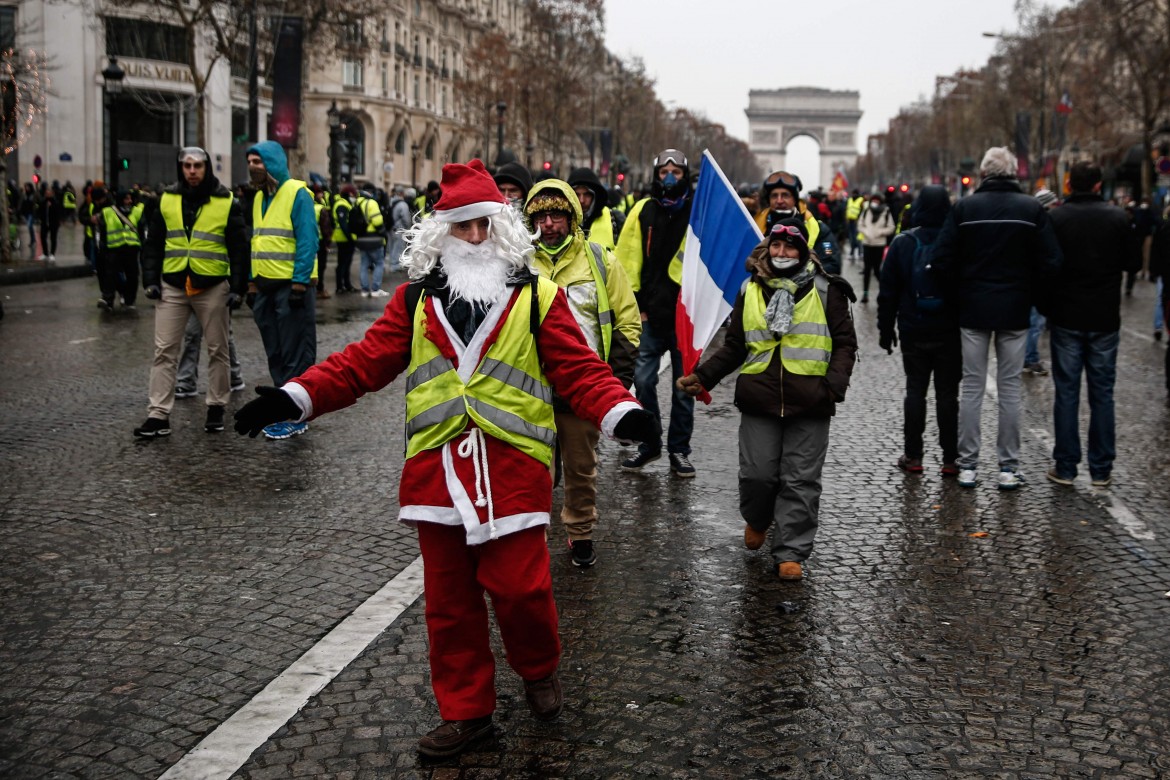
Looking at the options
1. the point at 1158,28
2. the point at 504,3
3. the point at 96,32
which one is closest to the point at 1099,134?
the point at 1158,28

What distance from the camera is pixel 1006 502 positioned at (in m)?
7.23

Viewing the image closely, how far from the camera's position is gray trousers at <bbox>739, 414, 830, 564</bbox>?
5.76 m

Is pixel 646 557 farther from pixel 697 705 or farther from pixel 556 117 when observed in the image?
pixel 556 117

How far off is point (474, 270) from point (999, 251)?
441cm

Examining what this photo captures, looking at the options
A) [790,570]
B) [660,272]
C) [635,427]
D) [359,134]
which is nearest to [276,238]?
[660,272]

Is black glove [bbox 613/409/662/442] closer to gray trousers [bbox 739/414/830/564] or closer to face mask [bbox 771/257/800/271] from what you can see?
gray trousers [bbox 739/414/830/564]

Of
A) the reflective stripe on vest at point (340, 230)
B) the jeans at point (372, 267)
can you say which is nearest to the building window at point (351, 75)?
the jeans at point (372, 267)

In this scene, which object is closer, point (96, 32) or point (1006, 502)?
point (1006, 502)

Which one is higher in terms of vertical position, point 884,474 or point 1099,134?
point 1099,134

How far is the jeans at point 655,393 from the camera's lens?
25.4 feet

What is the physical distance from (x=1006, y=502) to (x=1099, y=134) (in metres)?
57.3

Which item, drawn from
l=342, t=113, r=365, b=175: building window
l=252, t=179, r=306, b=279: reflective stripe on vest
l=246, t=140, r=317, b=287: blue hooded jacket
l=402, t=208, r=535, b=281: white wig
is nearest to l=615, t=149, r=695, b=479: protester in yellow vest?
l=246, t=140, r=317, b=287: blue hooded jacket

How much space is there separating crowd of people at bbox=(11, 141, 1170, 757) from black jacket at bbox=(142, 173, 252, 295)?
2cm

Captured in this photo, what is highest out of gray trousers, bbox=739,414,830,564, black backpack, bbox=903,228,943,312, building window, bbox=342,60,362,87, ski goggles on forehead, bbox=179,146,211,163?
building window, bbox=342,60,362,87
